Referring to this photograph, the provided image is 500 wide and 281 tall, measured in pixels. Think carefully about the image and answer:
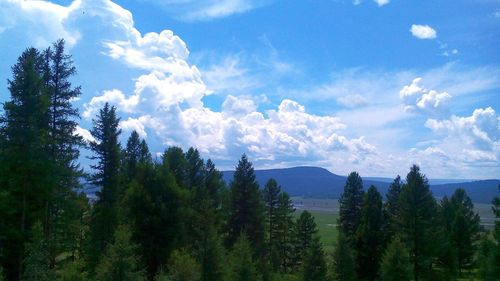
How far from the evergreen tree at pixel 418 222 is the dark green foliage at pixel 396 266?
665 centimetres

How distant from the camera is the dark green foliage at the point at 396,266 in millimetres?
36312

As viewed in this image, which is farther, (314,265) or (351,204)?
(351,204)

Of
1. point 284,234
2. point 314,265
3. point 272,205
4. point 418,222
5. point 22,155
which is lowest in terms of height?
point 314,265

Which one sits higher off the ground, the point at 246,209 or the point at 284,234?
the point at 246,209

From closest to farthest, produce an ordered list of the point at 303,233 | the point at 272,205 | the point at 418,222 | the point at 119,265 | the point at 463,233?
the point at 119,265 → the point at 418,222 → the point at 303,233 → the point at 272,205 → the point at 463,233

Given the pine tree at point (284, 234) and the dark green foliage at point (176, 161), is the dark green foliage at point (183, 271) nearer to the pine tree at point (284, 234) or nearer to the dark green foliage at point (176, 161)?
the dark green foliage at point (176, 161)

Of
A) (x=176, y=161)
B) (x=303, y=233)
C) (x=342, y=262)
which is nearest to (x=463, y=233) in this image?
(x=303, y=233)

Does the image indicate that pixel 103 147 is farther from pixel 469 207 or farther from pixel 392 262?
pixel 469 207

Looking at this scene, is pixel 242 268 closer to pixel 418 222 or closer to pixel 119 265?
pixel 119 265

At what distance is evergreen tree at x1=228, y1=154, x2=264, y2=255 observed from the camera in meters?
44.0

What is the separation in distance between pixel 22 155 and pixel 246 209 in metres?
23.3

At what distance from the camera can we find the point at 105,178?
3225cm

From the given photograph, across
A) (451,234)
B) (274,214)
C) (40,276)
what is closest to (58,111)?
(40,276)

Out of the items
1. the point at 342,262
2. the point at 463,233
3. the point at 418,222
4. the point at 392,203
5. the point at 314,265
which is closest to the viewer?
the point at 314,265
